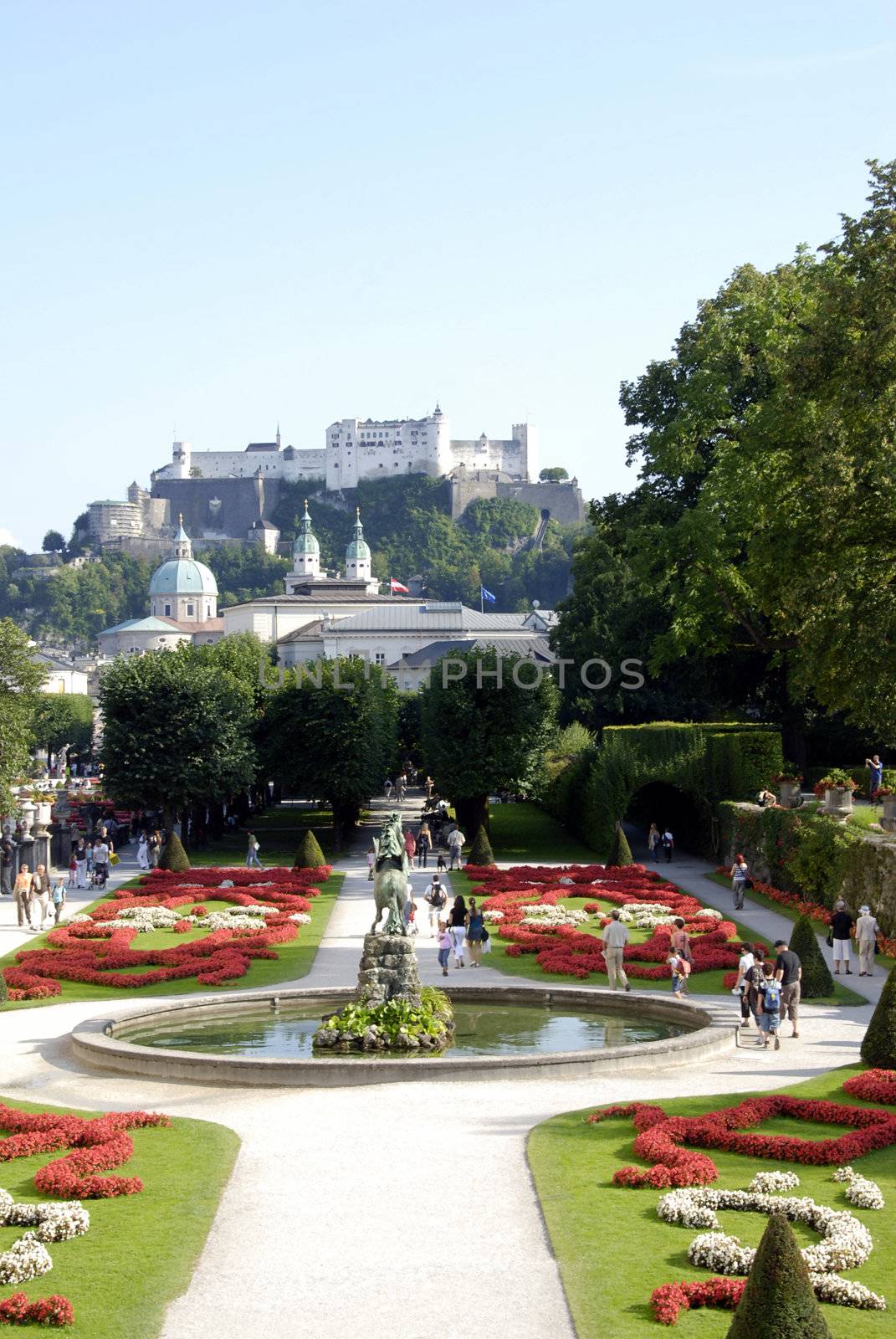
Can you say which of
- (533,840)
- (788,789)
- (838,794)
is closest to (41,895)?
(838,794)

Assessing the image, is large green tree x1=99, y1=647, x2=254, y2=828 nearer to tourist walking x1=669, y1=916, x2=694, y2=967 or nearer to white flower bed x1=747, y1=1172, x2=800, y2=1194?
tourist walking x1=669, y1=916, x2=694, y2=967

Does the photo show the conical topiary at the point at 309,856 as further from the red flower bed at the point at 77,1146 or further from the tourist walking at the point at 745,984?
the red flower bed at the point at 77,1146

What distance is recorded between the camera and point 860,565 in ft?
94.4

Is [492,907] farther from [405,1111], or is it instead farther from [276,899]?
[405,1111]

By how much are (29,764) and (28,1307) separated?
39803 mm

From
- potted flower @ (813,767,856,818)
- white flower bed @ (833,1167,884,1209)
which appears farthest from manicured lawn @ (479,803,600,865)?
white flower bed @ (833,1167,884,1209)

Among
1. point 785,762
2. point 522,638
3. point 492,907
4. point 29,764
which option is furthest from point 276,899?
point 522,638

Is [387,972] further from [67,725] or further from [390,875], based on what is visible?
[67,725]

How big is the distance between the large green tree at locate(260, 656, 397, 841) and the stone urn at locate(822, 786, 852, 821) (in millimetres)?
21628

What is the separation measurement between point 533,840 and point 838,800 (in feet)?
67.6

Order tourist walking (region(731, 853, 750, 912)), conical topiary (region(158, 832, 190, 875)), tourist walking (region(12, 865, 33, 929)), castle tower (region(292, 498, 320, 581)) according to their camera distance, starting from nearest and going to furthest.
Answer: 1. tourist walking (region(12, 865, 33, 929))
2. tourist walking (region(731, 853, 750, 912))
3. conical topiary (region(158, 832, 190, 875))
4. castle tower (region(292, 498, 320, 581))

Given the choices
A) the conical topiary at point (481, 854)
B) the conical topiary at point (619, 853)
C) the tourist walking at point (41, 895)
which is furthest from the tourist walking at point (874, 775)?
the tourist walking at point (41, 895)

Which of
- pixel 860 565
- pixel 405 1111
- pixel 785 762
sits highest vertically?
pixel 860 565

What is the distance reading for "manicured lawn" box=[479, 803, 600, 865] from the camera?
2012 inches
